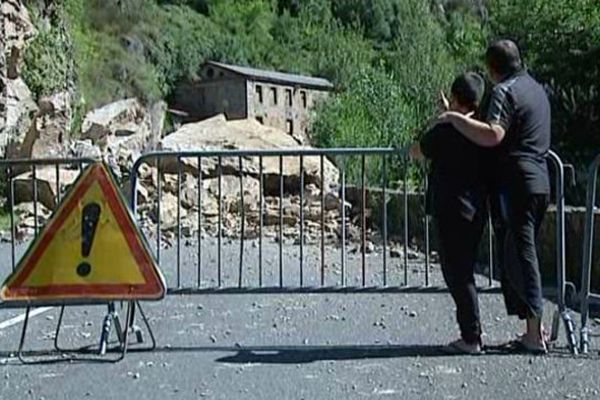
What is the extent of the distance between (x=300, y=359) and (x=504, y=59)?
2.37 m

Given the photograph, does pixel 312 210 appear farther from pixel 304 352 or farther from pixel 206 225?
pixel 304 352

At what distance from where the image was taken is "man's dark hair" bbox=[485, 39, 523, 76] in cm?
693

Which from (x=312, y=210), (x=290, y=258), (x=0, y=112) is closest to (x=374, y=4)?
(x=0, y=112)

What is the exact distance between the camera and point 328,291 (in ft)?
27.2

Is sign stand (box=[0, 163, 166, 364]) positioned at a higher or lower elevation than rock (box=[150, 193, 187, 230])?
higher

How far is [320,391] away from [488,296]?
4.00 meters

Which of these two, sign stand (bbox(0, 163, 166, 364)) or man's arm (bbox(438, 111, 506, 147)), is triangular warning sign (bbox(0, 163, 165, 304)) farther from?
→ man's arm (bbox(438, 111, 506, 147))

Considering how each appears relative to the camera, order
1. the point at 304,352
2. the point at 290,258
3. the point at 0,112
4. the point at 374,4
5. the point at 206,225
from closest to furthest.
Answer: the point at 304,352 < the point at 290,258 < the point at 206,225 < the point at 0,112 < the point at 374,4

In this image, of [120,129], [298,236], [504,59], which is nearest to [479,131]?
[504,59]

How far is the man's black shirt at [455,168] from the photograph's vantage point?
6949 millimetres

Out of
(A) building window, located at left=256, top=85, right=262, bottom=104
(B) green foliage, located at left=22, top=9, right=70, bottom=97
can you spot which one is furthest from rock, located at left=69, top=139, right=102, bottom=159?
(A) building window, located at left=256, top=85, right=262, bottom=104

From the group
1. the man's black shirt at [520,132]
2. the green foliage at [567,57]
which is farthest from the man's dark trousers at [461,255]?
the green foliage at [567,57]

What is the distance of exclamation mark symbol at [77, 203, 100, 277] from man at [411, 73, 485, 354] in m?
2.28

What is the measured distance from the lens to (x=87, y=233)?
737 centimetres
